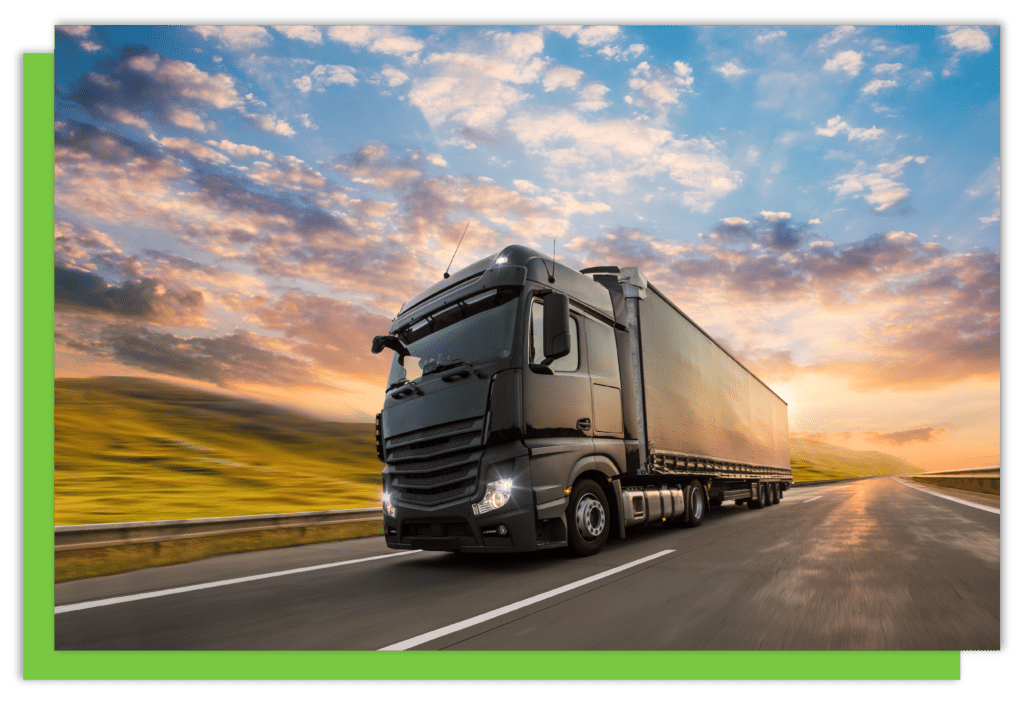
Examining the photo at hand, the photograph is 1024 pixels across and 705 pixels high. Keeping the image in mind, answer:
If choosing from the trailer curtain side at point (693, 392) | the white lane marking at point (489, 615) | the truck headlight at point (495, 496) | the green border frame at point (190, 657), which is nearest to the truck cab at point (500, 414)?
the truck headlight at point (495, 496)

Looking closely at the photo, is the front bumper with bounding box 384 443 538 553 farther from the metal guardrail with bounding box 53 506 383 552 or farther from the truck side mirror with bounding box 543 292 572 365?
the metal guardrail with bounding box 53 506 383 552

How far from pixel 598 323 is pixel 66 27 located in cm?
562

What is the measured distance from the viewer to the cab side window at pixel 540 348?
5.93 metres

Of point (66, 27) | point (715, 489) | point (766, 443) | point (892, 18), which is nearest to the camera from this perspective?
point (66, 27)

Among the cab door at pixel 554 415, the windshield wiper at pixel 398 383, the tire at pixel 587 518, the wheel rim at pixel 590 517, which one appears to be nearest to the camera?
the cab door at pixel 554 415

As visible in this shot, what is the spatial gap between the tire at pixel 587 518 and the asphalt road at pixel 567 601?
22 cm

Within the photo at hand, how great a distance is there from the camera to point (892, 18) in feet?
11.3

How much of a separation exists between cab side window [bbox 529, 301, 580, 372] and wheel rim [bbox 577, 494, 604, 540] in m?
1.52

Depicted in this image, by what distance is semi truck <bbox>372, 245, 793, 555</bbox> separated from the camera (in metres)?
5.62

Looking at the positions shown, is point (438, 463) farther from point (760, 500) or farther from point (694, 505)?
point (760, 500)

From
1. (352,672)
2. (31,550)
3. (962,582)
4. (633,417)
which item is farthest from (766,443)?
(31,550)

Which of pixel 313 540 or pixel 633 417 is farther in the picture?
pixel 313 540

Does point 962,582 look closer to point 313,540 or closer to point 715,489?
point 715,489

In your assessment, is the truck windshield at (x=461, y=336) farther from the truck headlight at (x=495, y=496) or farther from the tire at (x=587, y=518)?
the tire at (x=587, y=518)
